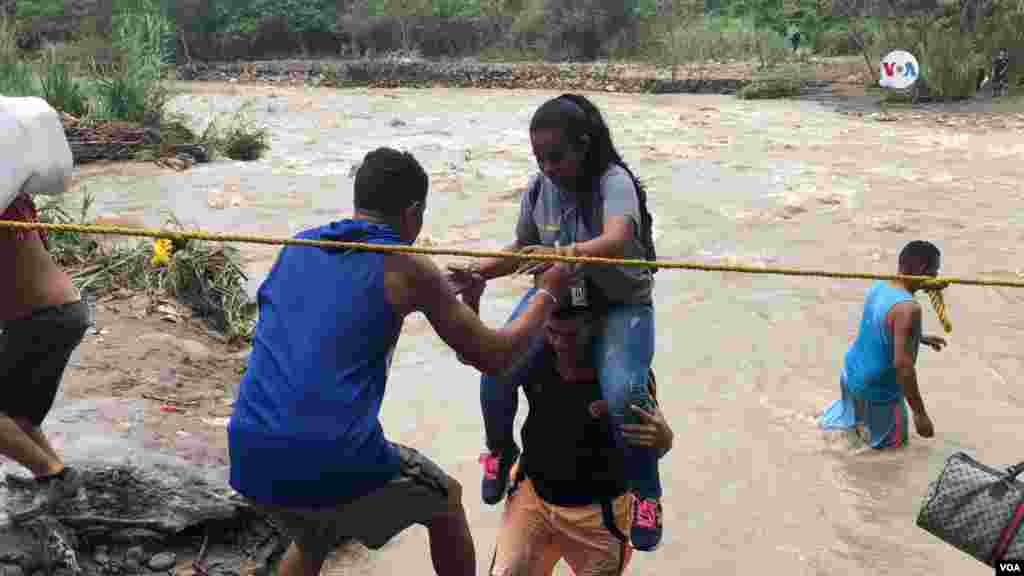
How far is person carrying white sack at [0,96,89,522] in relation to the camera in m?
2.72

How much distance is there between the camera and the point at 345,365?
2.13m

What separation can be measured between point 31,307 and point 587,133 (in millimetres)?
1642

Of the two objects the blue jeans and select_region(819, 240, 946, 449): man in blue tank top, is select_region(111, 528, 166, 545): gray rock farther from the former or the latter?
select_region(819, 240, 946, 449): man in blue tank top

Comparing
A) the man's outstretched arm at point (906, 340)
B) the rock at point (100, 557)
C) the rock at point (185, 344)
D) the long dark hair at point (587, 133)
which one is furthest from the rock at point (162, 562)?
the man's outstretched arm at point (906, 340)

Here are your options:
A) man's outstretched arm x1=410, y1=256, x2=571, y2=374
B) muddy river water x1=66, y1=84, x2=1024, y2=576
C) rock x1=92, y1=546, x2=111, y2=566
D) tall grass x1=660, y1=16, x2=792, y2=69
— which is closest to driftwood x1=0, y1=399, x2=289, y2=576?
rock x1=92, y1=546, x2=111, y2=566

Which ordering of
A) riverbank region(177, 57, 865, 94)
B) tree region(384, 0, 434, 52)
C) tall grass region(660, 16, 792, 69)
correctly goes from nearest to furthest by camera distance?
riverbank region(177, 57, 865, 94) < tall grass region(660, 16, 792, 69) < tree region(384, 0, 434, 52)

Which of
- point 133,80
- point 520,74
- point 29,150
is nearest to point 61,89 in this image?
point 133,80

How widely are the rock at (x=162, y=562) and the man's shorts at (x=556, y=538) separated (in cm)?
116

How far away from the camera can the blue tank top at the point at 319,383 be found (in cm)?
212

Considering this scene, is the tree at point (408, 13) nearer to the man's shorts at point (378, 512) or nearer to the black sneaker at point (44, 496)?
the black sneaker at point (44, 496)

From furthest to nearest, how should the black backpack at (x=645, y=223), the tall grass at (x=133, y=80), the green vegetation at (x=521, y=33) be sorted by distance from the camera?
the green vegetation at (x=521, y=33) < the tall grass at (x=133, y=80) < the black backpack at (x=645, y=223)

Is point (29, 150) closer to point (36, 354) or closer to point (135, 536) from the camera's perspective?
point (36, 354)

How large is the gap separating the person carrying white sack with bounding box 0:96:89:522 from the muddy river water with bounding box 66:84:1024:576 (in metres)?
1.16

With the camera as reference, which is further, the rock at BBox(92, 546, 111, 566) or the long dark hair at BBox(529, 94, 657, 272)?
the rock at BBox(92, 546, 111, 566)
